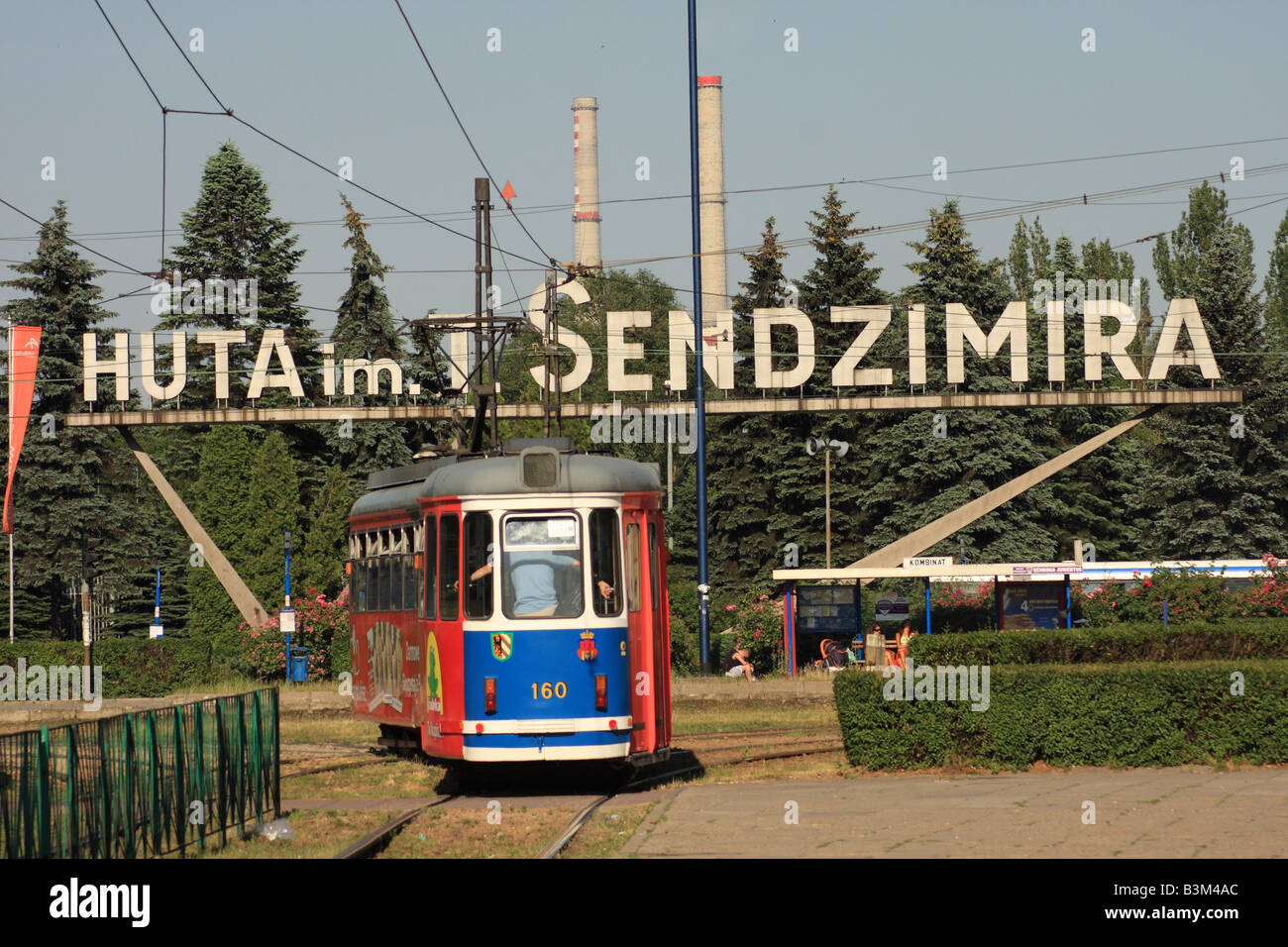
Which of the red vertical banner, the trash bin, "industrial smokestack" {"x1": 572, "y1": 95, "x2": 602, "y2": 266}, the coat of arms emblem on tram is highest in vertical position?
"industrial smokestack" {"x1": 572, "y1": 95, "x2": 602, "y2": 266}

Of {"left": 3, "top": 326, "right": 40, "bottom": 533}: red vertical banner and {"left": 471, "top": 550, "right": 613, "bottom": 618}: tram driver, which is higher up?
{"left": 3, "top": 326, "right": 40, "bottom": 533}: red vertical banner

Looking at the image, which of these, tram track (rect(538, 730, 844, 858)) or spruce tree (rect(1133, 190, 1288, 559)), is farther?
spruce tree (rect(1133, 190, 1288, 559))

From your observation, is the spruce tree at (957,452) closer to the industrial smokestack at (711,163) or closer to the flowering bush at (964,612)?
the flowering bush at (964,612)

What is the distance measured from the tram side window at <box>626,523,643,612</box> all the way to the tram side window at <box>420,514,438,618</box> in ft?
6.39

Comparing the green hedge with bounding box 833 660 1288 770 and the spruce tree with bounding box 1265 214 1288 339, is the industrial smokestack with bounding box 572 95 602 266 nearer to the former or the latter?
Answer: the spruce tree with bounding box 1265 214 1288 339

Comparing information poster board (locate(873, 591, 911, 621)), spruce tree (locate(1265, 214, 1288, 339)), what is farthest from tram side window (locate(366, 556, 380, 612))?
spruce tree (locate(1265, 214, 1288, 339))

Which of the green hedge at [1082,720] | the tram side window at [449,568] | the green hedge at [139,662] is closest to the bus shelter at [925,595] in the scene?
the green hedge at [139,662]

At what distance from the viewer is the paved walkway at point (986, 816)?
12102mm

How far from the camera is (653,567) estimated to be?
17.0 meters

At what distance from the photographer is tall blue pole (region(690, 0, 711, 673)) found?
34.6 meters

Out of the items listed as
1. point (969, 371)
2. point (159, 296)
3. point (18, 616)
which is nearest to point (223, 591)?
point (159, 296)

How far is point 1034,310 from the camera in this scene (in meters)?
61.2

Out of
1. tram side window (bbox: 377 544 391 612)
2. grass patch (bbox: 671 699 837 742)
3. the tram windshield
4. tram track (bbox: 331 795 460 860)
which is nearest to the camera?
tram track (bbox: 331 795 460 860)
